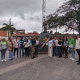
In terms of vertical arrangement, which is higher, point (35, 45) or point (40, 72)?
point (35, 45)

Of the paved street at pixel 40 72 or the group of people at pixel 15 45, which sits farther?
the group of people at pixel 15 45

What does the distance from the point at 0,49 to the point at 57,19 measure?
19.6m

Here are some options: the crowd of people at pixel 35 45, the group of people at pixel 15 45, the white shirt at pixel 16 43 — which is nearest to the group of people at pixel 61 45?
the crowd of people at pixel 35 45

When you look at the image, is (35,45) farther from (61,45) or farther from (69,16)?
(69,16)

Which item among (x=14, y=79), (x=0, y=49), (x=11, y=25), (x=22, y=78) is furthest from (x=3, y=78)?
(x=11, y=25)

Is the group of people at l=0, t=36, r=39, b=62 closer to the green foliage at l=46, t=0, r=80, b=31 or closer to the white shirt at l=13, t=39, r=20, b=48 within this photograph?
the white shirt at l=13, t=39, r=20, b=48

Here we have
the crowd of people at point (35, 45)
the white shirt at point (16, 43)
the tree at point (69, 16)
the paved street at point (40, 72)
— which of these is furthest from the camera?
the tree at point (69, 16)

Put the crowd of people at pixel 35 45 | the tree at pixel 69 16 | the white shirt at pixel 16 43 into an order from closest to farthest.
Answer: the crowd of people at pixel 35 45 → the white shirt at pixel 16 43 → the tree at pixel 69 16

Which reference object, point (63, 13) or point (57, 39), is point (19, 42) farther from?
point (63, 13)

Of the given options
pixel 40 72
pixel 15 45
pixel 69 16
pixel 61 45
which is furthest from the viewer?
pixel 69 16

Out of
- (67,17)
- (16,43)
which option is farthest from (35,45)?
(67,17)

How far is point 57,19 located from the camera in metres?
24.5

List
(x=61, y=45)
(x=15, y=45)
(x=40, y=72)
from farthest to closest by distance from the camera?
(x=15, y=45)
(x=61, y=45)
(x=40, y=72)

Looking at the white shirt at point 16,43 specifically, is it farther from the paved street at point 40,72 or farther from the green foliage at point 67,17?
the green foliage at point 67,17
